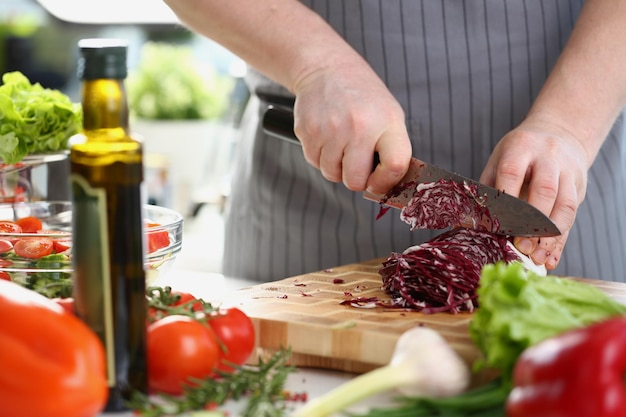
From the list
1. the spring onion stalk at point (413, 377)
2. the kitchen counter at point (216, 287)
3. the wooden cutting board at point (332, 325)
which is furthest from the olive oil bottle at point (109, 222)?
the wooden cutting board at point (332, 325)

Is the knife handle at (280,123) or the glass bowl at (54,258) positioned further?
the knife handle at (280,123)

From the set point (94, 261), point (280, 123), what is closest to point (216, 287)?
point (280, 123)

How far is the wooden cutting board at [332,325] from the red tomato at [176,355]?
28 centimetres

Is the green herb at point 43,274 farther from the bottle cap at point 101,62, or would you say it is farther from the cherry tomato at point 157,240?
the bottle cap at point 101,62

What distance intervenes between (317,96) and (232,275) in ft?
2.94

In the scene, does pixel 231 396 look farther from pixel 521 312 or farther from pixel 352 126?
pixel 352 126

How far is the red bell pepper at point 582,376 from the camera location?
0.96 m

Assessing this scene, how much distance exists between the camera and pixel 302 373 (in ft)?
4.88

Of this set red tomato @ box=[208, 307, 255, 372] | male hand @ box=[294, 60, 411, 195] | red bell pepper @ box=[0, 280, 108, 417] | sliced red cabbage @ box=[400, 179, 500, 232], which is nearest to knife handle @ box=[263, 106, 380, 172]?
male hand @ box=[294, 60, 411, 195]

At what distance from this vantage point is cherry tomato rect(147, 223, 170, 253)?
69.1 inches

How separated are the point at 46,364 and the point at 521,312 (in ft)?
1.88

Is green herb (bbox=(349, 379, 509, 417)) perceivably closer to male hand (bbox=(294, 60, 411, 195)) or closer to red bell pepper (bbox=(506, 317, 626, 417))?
red bell pepper (bbox=(506, 317, 626, 417))

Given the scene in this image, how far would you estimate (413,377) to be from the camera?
3.86 feet

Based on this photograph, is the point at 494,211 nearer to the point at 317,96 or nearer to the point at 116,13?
the point at 317,96
